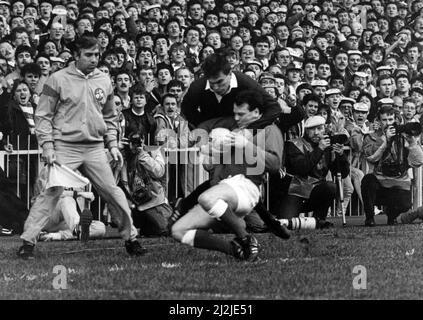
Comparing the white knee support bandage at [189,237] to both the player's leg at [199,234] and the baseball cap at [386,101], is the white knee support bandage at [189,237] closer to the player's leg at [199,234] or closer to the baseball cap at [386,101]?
the player's leg at [199,234]

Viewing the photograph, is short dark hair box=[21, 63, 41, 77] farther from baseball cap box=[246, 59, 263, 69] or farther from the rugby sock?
the rugby sock

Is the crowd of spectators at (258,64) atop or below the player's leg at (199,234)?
atop

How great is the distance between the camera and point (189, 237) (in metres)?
10.9

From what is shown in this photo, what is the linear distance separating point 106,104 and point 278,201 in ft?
11.4

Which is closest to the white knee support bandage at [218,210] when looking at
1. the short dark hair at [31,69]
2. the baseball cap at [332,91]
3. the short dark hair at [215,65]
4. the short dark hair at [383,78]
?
the short dark hair at [215,65]

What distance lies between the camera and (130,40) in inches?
679

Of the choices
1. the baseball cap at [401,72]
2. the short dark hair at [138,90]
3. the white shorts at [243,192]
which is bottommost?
the white shorts at [243,192]

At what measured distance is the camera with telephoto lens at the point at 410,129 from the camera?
15062mm

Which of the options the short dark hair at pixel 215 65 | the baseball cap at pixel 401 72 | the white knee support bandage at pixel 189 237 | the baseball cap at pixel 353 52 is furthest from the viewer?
the baseball cap at pixel 353 52

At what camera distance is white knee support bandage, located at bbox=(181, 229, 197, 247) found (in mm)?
10852

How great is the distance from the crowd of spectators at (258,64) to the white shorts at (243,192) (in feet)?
3.62

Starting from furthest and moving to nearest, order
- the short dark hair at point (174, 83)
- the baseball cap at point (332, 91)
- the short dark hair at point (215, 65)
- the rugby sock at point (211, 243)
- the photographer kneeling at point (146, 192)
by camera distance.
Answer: the baseball cap at point (332, 91)
the short dark hair at point (174, 83)
the photographer kneeling at point (146, 192)
the short dark hair at point (215, 65)
the rugby sock at point (211, 243)

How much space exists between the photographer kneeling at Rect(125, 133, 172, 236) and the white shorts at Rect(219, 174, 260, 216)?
2588 mm
